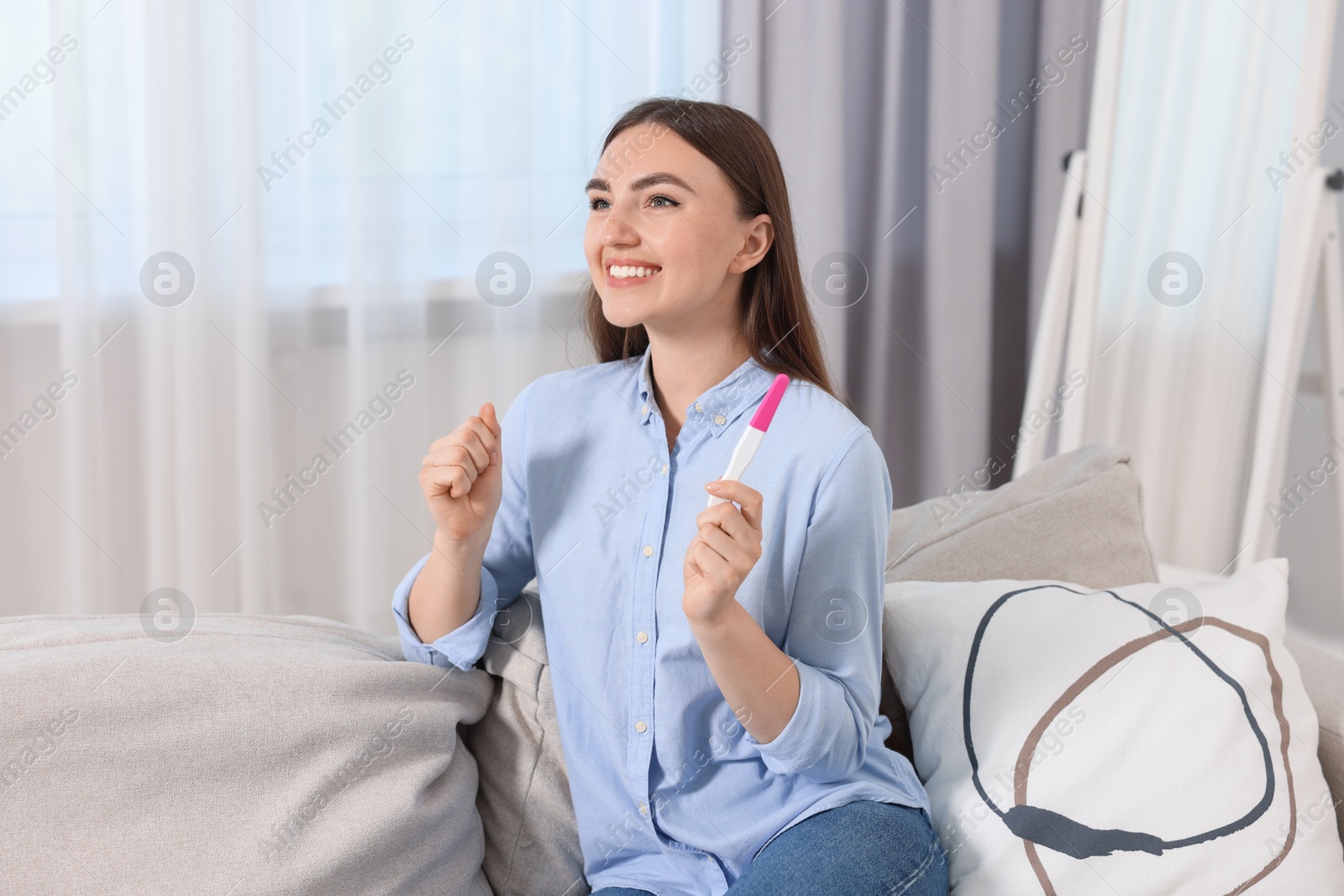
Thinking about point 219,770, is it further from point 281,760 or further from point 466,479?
point 466,479

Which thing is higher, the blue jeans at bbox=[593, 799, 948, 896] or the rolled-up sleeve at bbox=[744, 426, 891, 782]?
the rolled-up sleeve at bbox=[744, 426, 891, 782]

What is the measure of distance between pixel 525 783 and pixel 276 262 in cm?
120

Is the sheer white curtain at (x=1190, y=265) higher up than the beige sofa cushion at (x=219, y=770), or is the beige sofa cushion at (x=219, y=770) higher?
the sheer white curtain at (x=1190, y=265)

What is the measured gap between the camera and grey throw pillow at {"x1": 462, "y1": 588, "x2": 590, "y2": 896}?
1.06 meters

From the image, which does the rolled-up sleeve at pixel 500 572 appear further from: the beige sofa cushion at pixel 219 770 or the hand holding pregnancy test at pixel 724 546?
the hand holding pregnancy test at pixel 724 546

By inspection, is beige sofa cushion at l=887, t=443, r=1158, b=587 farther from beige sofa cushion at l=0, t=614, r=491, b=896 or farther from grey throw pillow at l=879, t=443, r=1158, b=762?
beige sofa cushion at l=0, t=614, r=491, b=896

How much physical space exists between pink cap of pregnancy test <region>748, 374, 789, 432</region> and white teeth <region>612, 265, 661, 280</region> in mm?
193

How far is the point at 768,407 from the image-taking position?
0.86 m

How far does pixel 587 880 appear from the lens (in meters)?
1.07

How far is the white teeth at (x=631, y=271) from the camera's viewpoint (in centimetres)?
99

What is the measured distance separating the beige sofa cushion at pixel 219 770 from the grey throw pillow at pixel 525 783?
0.05 meters

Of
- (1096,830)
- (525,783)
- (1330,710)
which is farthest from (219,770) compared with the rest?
(1330,710)

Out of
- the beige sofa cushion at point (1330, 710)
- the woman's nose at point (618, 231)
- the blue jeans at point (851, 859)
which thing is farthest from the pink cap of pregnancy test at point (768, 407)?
the beige sofa cushion at point (1330, 710)

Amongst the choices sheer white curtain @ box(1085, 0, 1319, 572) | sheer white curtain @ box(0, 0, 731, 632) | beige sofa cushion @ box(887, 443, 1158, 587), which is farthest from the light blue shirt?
sheer white curtain @ box(1085, 0, 1319, 572)
